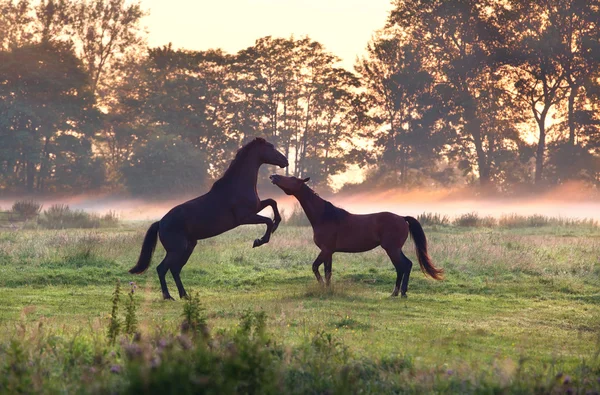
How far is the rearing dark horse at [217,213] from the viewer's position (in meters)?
14.9

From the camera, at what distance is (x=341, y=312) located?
1312 centimetres

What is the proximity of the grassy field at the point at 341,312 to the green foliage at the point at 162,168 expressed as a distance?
31.7 metres

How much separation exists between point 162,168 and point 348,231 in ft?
142

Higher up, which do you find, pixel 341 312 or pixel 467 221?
pixel 467 221

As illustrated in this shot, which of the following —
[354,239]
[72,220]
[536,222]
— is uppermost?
[536,222]

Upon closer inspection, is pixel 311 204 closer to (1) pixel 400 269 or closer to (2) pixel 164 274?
(1) pixel 400 269

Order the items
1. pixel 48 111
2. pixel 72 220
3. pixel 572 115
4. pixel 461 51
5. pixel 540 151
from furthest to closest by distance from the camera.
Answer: pixel 48 111, pixel 461 51, pixel 540 151, pixel 572 115, pixel 72 220

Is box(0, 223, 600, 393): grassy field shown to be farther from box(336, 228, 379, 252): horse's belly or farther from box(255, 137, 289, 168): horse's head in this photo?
box(255, 137, 289, 168): horse's head

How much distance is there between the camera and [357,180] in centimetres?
6266

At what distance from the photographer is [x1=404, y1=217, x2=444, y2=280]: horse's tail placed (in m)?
15.8

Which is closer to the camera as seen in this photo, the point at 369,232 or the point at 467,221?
the point at 369,232

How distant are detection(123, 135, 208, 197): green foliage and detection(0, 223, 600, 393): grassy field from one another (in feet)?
104

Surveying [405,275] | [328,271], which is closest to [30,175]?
[328,271]

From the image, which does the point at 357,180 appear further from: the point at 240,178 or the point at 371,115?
the point at 240,178
